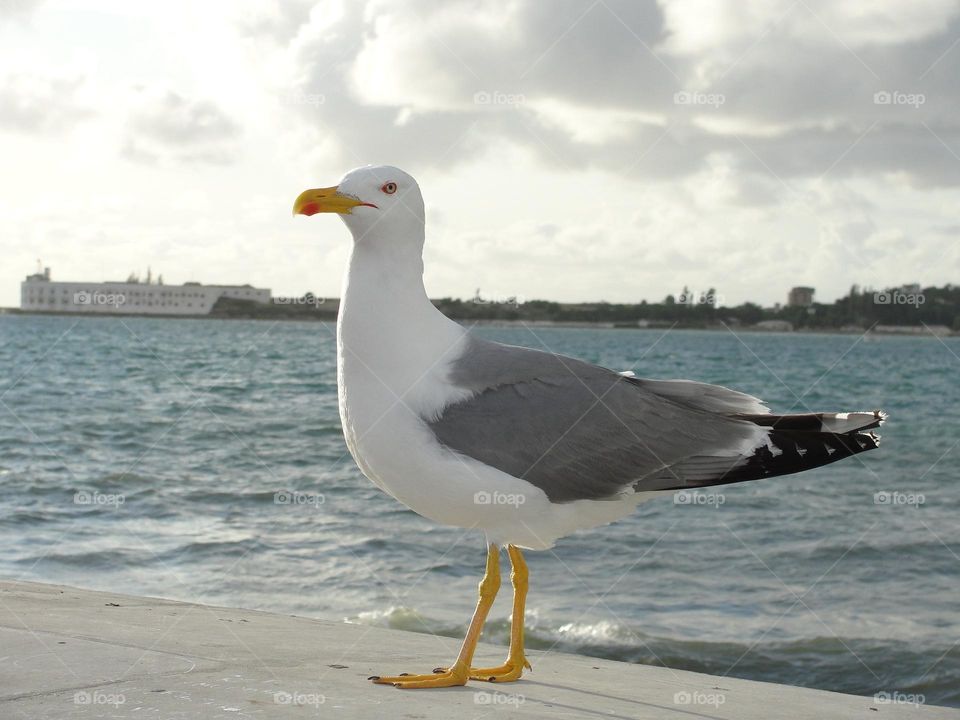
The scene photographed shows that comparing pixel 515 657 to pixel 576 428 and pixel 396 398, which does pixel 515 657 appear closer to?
pixel 576 428

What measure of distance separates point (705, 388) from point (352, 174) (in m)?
2.07

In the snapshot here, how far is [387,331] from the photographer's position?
4574 millimetres

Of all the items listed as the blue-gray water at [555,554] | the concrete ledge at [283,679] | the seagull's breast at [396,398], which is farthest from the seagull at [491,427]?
the blue-gray water at [555,554]

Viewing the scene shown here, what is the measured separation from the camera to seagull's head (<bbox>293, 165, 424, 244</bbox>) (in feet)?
15.3

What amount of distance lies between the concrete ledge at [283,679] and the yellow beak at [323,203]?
202 cm

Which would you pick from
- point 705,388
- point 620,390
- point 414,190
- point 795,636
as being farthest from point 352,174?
point 795,636

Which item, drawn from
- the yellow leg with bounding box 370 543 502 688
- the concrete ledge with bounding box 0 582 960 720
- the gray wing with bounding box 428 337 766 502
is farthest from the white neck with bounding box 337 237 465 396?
the concrete ledge with bounding box 0 582 960 720

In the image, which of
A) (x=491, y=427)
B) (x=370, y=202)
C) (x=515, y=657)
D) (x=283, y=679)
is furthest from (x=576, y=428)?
(x=283, y=679)

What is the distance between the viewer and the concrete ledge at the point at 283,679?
379cm

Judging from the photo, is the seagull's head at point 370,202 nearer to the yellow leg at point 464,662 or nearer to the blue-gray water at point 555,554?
the yellow leg at point 464,662

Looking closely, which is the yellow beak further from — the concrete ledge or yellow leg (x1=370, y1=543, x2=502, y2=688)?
the concrete ledge

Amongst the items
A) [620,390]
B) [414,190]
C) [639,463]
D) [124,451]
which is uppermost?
[414,190]

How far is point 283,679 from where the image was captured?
4.19m

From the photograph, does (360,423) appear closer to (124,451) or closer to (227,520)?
(227,520)
